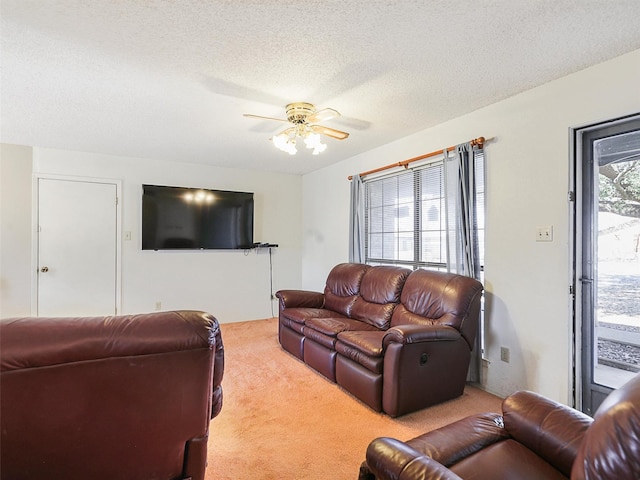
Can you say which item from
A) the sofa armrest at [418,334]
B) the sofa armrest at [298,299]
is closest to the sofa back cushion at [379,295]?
the sofa armrest at [298,299]

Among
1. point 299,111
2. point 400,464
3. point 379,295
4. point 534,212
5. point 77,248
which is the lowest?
point 400,464

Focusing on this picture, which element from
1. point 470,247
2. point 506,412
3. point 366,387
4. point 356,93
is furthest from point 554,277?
point 356,93

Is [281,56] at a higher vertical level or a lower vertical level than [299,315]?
higher

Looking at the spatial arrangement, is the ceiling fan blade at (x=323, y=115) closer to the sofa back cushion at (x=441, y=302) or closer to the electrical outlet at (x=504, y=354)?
the sofa back cushion at (x=441, y=302)

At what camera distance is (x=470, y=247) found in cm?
288

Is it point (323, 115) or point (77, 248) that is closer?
point (323, 115)

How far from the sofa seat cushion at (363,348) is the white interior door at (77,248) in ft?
11.0

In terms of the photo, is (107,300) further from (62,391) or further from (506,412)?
(506,412)

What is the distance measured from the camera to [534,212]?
8.20 ft

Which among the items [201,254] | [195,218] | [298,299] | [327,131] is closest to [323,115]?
[327,131]

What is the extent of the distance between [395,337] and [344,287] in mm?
1573

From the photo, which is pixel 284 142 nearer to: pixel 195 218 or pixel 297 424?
pixel 297 424

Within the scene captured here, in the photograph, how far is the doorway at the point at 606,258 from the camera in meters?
2.08

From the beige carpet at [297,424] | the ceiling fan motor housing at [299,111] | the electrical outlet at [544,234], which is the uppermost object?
the ceiling fan motor housing at [299,111]
